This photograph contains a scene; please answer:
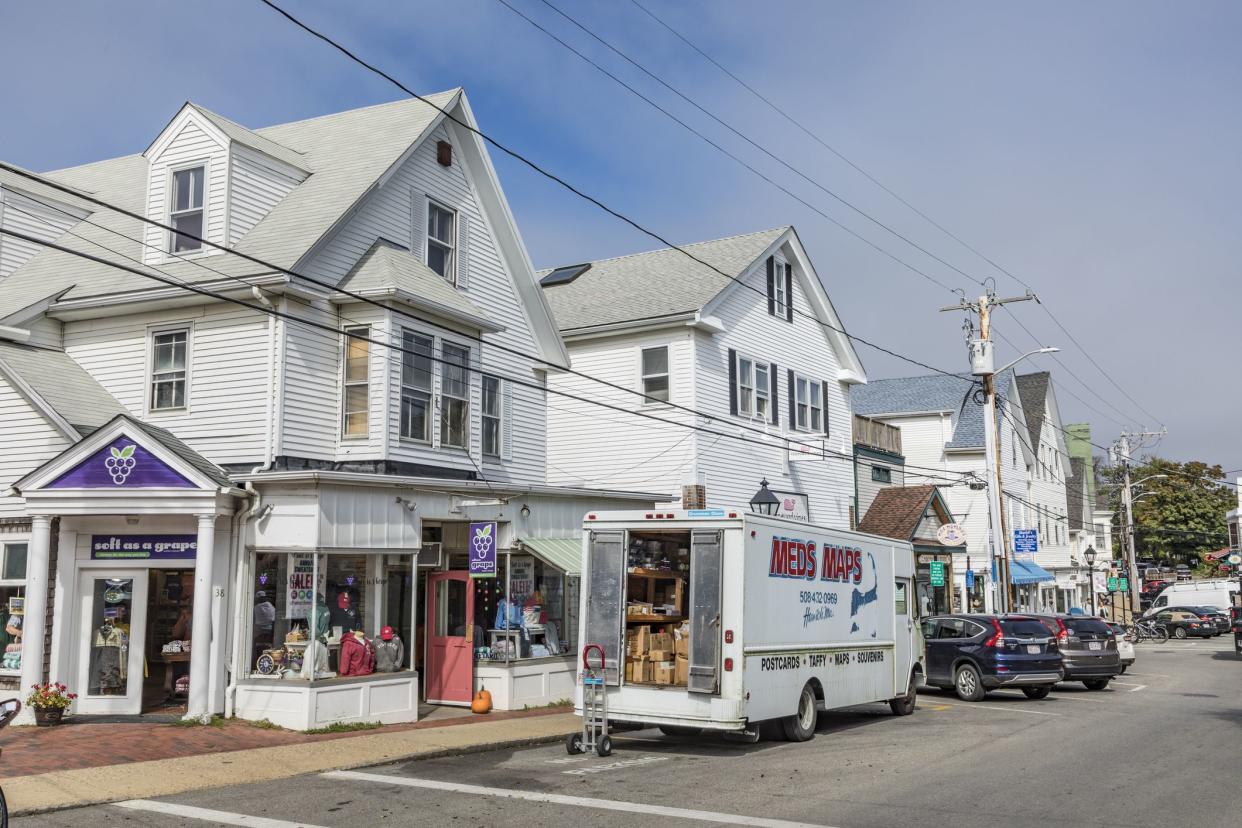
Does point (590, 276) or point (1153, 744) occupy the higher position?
point (590, 276)

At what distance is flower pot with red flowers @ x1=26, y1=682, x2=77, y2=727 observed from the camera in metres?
15.1

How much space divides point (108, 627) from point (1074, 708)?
51.8 feet

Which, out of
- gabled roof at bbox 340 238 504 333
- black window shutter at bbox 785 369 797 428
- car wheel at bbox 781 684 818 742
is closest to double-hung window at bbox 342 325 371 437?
gabled roof at bbox 340 238 504 333

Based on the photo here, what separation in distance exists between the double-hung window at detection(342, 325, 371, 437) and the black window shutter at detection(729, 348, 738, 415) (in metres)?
12.2

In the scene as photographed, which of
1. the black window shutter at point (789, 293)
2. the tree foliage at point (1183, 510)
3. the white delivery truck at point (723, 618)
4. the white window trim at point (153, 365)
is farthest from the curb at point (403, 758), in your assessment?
the tree foliage at point (1183, 510)

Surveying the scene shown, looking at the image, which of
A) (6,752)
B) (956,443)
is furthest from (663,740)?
(956,443)

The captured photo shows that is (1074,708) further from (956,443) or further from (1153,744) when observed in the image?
(956,443)

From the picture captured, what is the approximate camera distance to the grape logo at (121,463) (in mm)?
15555

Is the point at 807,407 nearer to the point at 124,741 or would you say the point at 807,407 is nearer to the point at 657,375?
the point at 657,375

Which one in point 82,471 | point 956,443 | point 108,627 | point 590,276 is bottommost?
point 108,627

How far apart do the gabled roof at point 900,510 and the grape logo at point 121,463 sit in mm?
23820

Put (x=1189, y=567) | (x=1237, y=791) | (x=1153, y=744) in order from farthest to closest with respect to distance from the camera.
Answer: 1. (x=1189, y=567)
2. (x=1153, y=744)
3. (x=1237, y=791)

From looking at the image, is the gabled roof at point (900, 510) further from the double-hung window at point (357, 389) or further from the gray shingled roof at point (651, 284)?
the double-hung window at point (357, 389)

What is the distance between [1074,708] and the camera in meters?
19.4
